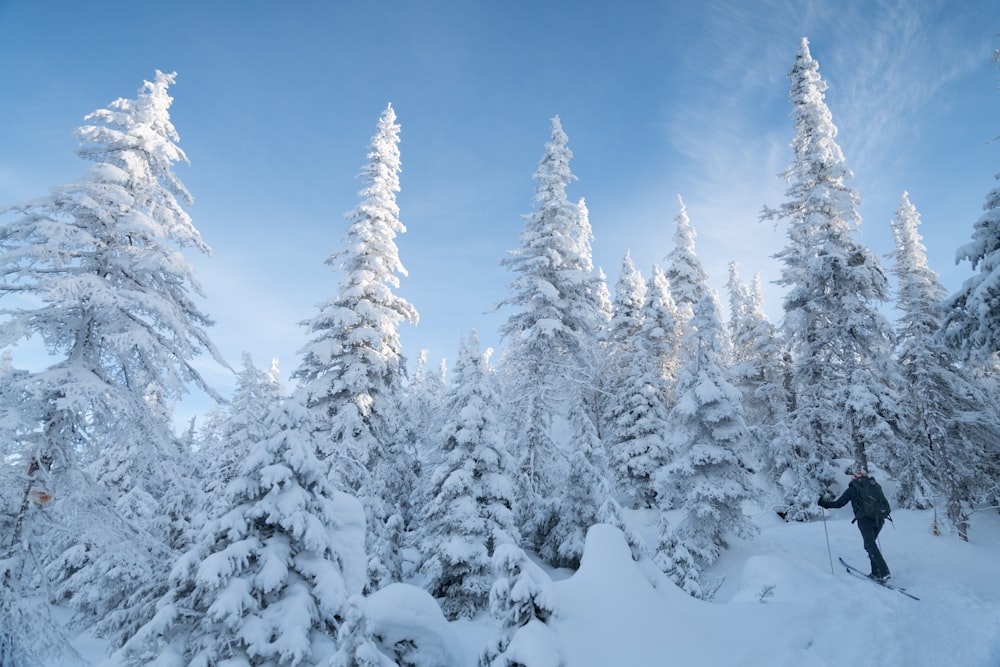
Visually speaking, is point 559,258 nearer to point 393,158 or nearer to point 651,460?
point 393,158

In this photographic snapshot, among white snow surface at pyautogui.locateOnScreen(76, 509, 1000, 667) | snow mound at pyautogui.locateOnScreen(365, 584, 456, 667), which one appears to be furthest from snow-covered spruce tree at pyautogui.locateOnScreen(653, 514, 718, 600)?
snow mound at pyautogui.locateOnScreen(365, 584, 456, 667)

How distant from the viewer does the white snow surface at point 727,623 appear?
5.70m

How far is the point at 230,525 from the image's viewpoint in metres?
5.98

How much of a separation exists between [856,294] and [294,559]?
2183cm

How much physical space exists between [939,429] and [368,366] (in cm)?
2135

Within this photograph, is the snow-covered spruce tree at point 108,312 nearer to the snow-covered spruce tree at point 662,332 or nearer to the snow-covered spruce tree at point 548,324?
the snow-covered spruce tree at point 548,324

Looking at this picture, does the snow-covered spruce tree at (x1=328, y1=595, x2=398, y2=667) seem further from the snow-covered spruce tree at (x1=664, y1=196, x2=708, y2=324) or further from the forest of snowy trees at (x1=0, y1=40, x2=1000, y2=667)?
the snow-covered spruce tree at (x1=664, y1=196, x2=708, y2=324)

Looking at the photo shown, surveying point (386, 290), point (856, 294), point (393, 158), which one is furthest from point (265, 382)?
point (856, 294)

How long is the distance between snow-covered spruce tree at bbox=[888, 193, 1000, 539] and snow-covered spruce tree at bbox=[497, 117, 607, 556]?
40.4 feet

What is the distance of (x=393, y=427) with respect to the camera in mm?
19250

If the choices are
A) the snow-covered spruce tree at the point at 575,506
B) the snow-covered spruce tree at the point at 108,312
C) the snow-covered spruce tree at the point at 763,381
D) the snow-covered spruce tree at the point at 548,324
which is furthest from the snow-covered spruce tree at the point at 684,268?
the snow-covered spruce tree at the point at 108,312

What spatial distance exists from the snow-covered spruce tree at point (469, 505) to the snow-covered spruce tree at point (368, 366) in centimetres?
275

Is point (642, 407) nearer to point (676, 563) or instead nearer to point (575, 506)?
point (575, 506)

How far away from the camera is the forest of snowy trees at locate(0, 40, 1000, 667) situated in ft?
20.4
